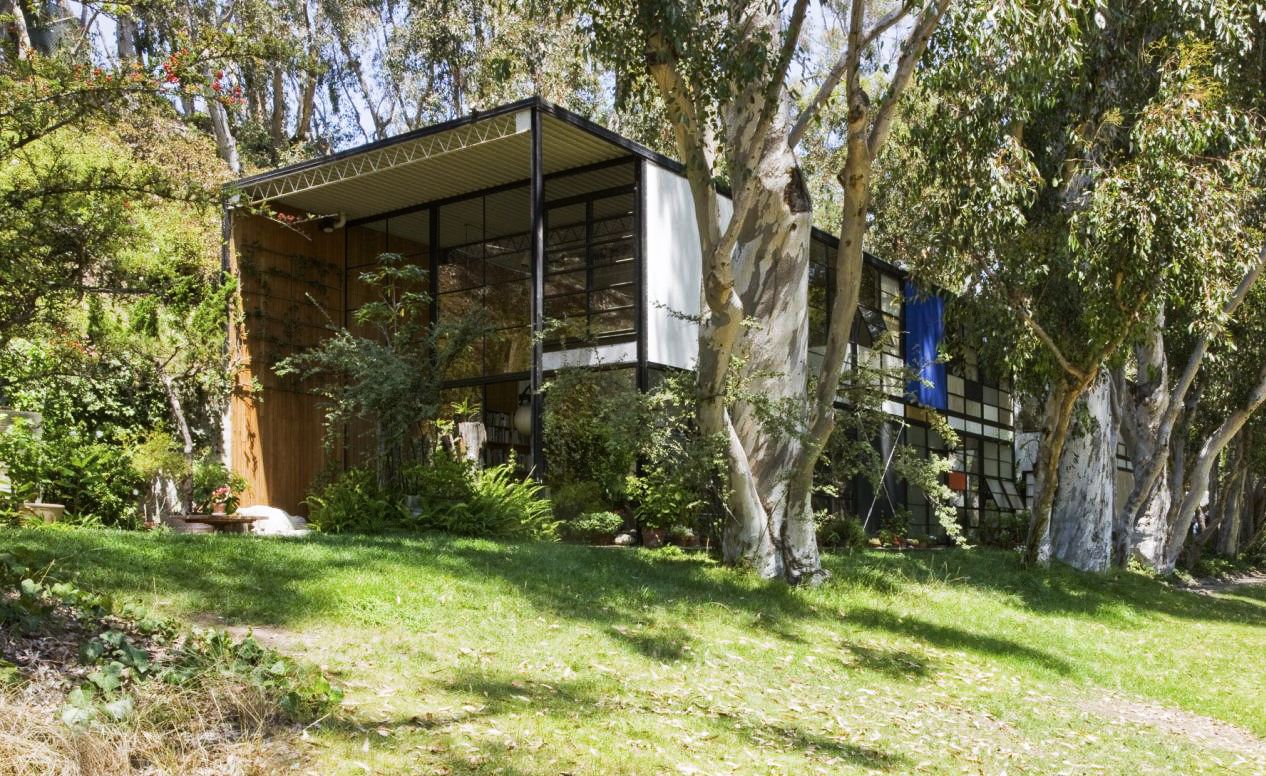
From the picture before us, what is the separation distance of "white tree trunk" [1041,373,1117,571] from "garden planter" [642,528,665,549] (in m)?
5.85

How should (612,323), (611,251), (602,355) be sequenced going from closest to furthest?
(602,355), (612,323), (611,251)

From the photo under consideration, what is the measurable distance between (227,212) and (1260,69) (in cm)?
1504

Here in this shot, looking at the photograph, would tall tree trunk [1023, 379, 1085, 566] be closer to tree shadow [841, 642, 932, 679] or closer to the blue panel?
tree shadow [841, 642, 932, 679]

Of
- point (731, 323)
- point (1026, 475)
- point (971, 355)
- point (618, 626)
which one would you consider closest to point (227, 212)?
point (731, 323)

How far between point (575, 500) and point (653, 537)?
1195 mm

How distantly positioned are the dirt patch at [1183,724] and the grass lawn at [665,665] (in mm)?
30

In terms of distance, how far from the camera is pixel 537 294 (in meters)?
14.7

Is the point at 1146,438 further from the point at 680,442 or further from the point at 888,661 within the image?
the point at 888,661

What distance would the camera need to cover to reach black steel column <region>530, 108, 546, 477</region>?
46.4 feet

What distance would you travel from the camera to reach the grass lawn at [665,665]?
5477 mm

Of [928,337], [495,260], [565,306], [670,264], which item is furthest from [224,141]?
[928,337]

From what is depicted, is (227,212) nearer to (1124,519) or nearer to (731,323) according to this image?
(731,323)

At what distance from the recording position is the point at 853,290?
10.0 meters

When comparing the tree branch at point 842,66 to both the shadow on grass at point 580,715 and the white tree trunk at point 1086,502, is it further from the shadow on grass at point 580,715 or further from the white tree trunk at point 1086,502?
the white tree trunk at point 1086,502
